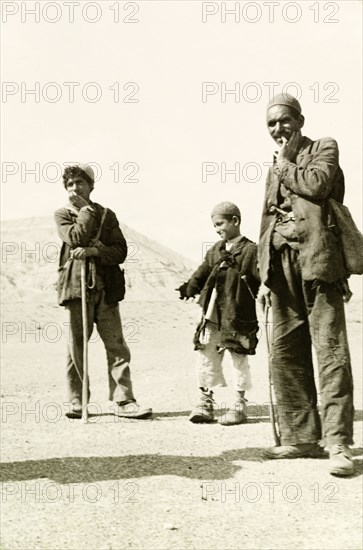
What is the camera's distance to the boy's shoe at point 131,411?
263 inches

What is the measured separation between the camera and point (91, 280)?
688 centimetres

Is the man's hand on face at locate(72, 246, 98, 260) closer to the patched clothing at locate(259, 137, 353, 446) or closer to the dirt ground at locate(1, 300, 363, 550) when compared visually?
the dirt ground at locate(1, 300, 363, 550)

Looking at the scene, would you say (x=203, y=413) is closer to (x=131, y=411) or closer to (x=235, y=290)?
(x=131, y=411)

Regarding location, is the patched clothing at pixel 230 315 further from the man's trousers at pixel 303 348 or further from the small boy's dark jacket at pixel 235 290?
the man's trousers at pixel 303 348

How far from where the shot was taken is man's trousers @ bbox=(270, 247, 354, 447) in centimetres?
473

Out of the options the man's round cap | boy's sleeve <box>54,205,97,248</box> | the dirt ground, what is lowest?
the dirt ground

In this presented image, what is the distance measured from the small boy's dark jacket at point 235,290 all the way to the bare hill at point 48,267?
2716 centimetres

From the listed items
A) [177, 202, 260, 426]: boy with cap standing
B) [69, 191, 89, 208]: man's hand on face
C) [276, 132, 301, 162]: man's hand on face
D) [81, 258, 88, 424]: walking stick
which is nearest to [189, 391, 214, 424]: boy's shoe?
[177, 202, 260, 426]: boy with cap standing

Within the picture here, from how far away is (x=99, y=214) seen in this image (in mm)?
7027

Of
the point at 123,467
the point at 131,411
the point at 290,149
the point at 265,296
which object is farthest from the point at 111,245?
the point at 123,467

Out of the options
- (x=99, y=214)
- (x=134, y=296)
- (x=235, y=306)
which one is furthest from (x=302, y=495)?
(x=134, y=296)

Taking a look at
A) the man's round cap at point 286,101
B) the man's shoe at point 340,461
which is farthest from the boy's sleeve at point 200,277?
the man's shoe at point 340,461

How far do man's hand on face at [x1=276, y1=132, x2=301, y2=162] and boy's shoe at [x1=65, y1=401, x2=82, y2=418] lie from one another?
2927mm

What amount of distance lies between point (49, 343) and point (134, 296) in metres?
24.3
